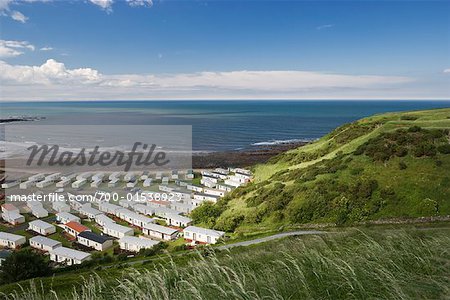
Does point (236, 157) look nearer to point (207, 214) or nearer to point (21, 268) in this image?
point (207, 214)

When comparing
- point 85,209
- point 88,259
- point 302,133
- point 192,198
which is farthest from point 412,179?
point 302,133

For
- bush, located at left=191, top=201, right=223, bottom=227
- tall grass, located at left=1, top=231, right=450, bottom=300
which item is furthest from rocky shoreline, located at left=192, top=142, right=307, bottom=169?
tall grass, located at left=1, top=231, right=450, bottom=300

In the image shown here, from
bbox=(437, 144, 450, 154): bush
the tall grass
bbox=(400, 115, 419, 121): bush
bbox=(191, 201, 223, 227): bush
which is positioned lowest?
bbox=(191, 201, 223, 227): bush

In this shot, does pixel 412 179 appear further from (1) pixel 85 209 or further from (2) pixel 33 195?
(2) pixel 33 195

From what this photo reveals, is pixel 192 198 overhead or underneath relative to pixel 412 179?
underneath

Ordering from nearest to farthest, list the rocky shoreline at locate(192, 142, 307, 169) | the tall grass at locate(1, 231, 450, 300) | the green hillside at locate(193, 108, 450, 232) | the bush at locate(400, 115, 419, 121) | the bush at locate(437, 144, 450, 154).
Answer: the tall grass at locate(1, 231, 450, 300)
the green hillside at locate(193, 108, 450, 232)
the bush at locate(437, 144, 450, 154)
the bush at locate(400, 115, 419, 121)
the rocky shoreline at locate(192, 142, 307, 169)

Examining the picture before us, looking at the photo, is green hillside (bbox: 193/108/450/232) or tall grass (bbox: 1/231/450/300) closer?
tall grass (bbox: 1/231/450/300)

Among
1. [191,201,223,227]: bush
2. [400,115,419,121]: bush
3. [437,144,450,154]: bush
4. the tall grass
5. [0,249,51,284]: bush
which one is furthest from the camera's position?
[400,115,419,121]: bush

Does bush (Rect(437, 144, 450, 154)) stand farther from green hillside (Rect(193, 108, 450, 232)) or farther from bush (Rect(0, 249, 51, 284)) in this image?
bush (Rect(0, 249, 51, 284))
